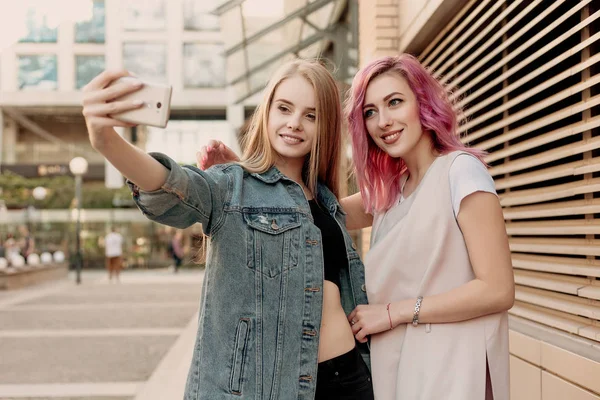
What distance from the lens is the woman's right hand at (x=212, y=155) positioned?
2385mm

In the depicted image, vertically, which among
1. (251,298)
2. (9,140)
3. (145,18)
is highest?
(145,18)

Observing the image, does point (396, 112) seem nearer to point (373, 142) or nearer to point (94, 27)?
point (373, 142)

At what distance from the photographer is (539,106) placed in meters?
3.51

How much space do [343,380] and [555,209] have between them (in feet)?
5.94

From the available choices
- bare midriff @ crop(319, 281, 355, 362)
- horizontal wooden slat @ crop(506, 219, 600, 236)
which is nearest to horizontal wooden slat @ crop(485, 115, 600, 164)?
horizontal wooden slat @ crop(506, 219, 600, 236)

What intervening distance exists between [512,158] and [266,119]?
8.29ft

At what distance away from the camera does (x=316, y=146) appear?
235cm

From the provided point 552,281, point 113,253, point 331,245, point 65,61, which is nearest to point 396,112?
point 331,245

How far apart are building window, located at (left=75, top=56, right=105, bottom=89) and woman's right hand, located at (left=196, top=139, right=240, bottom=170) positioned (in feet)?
123

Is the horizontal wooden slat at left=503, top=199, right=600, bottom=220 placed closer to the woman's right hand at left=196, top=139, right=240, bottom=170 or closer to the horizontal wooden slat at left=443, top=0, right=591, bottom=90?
the horizontal wooden slat at left=443, top=0, right=591, bottom=90

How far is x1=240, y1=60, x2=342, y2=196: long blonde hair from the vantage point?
229 cm

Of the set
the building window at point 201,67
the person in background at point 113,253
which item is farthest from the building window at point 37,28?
the person in background at point 113,253

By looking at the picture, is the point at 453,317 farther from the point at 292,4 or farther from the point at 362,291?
the point at 292,4

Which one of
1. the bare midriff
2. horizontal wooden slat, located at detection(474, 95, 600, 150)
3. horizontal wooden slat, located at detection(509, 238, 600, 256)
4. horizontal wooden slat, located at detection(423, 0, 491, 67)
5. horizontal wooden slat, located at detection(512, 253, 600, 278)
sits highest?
horizontal wooden slat, located at detection(423, 0, 491, 67)
